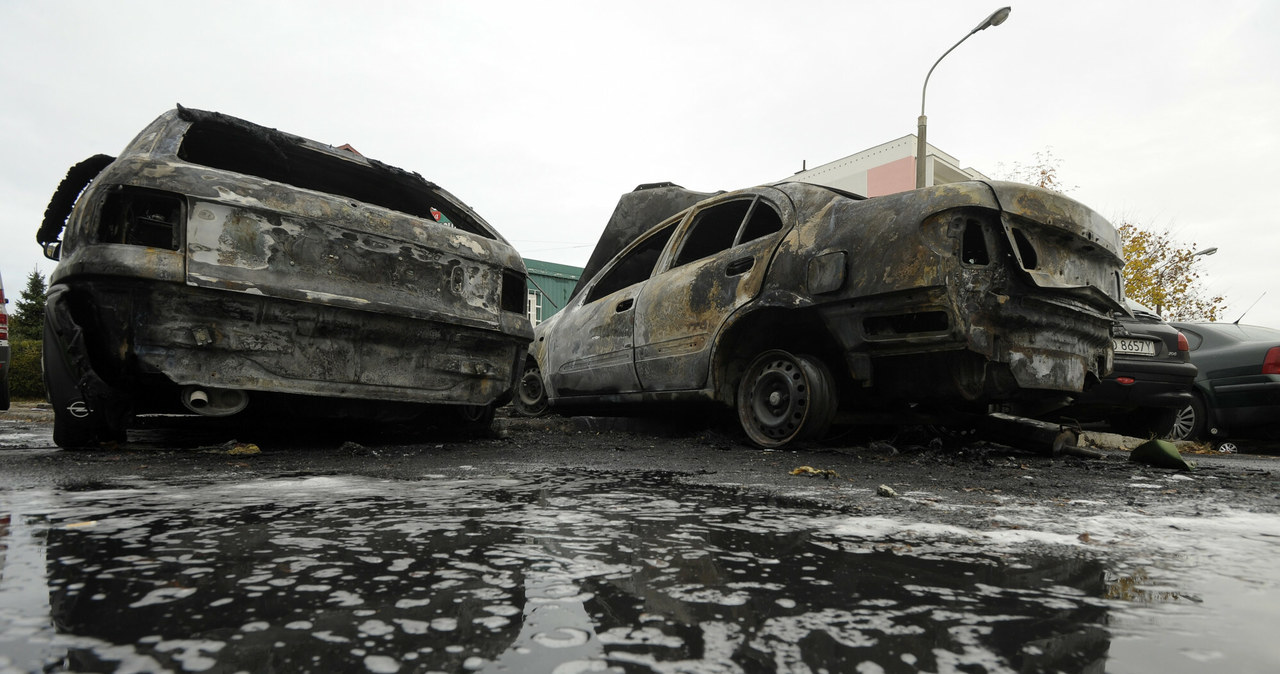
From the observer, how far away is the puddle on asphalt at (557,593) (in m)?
0.96

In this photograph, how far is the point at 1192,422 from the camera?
22.9 ft

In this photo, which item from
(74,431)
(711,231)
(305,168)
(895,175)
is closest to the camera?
(74,431)

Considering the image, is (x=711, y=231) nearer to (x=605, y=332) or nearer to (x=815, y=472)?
(x=605, y=332)

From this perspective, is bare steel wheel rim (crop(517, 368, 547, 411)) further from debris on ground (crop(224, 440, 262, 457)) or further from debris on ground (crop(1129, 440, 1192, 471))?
debris on ground (crop(1129, 440, 1192, 471))

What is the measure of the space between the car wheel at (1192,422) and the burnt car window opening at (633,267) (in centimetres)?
544

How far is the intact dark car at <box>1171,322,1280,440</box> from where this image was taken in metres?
6.49

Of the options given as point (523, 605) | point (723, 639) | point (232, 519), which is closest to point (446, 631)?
point (523, 605)

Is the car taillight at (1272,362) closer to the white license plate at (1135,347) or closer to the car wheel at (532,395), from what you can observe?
the white license plate at (1135,347)

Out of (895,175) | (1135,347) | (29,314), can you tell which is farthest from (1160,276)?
(29,314)

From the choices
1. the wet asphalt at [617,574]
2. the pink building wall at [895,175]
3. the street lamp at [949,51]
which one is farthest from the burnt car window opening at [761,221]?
the pink building wall at [895,175]

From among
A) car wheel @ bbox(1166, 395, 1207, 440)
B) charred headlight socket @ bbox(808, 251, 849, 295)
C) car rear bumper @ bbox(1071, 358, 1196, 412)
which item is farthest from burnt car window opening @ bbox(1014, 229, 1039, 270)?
car wheel @ bbox(1166, 395, 1207, 440)

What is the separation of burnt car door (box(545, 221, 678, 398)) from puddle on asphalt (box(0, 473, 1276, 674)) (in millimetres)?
3327

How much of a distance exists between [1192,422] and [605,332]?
605 centimetres

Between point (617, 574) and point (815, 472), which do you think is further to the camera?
point (815, 472)
